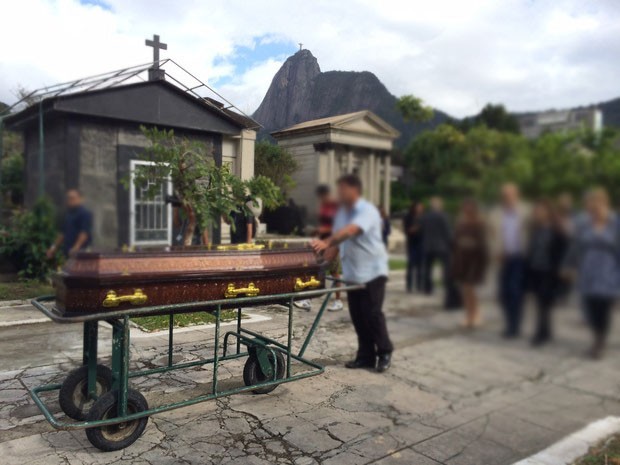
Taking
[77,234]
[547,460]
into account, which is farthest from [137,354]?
[547,460]

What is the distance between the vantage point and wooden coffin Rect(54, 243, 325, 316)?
87.4 inches

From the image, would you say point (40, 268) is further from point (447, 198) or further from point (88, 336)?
point (447, 198)

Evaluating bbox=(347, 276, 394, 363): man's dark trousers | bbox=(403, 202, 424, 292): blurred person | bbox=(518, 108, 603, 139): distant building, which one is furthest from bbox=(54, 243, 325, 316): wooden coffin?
bbox=(518, 108, 603, 139): distant building

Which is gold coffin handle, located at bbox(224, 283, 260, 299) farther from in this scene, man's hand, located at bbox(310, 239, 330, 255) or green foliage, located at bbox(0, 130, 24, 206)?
green foliage, located at bbox(0, 130, 24, 206)

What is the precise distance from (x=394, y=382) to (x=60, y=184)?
269 centimetres

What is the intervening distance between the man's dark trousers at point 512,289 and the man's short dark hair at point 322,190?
0.75m

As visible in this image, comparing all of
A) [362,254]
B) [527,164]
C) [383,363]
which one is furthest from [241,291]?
[527,164]

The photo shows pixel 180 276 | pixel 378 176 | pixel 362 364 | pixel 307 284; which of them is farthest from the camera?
pixel 362 364

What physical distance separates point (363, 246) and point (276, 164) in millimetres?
482

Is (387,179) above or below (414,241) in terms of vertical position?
above

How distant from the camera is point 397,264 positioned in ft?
5.40

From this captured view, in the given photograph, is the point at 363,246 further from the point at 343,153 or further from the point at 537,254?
the point at 537,254

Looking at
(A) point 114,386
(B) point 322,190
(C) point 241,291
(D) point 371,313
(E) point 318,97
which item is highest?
(E) point 318,97

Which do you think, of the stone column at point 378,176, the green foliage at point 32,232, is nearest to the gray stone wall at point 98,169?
the green foliage at point 32,232
